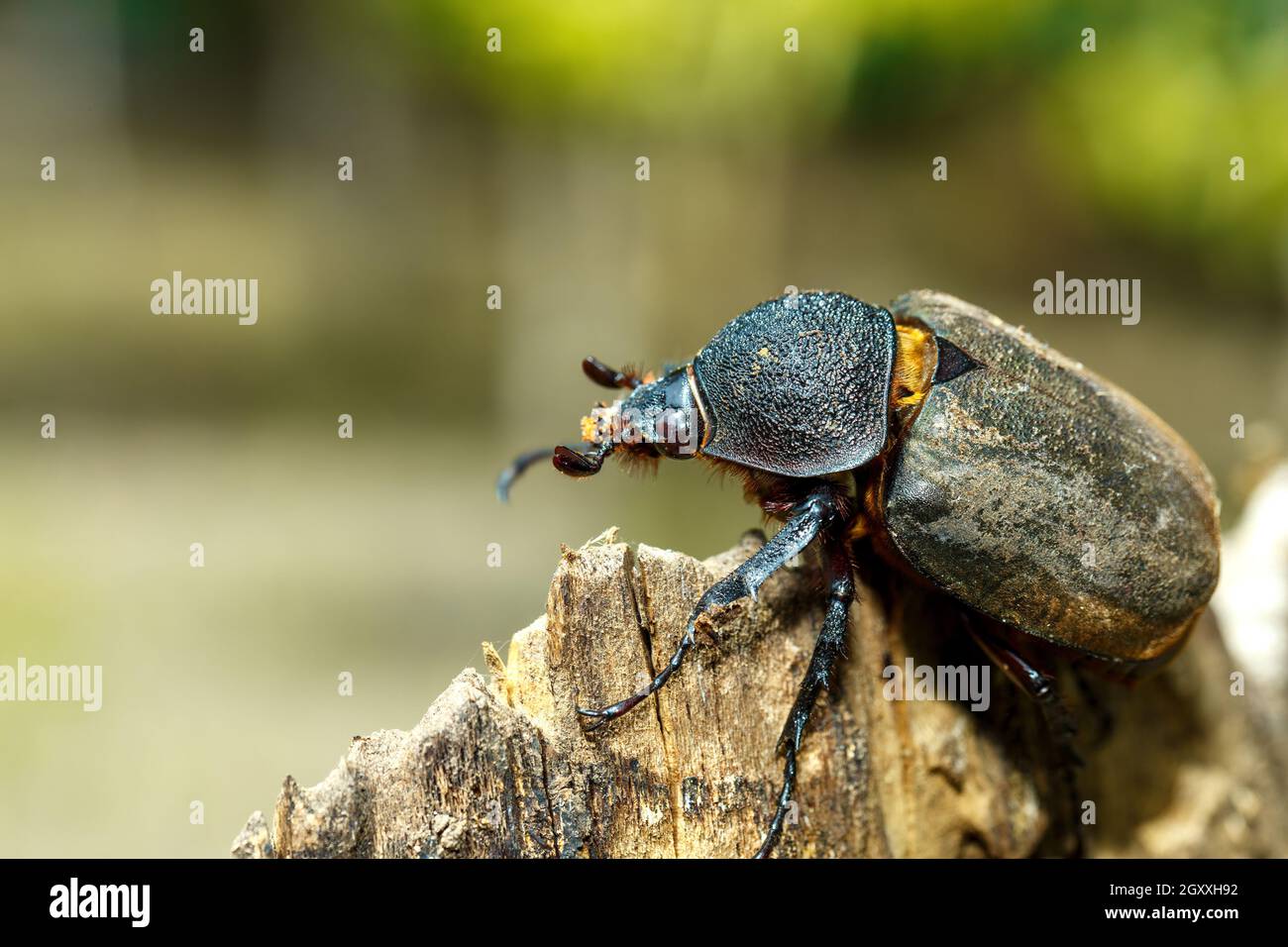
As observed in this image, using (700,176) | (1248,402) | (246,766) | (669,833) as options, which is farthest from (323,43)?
(1248,402)

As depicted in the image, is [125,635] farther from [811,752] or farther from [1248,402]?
[1248,402]

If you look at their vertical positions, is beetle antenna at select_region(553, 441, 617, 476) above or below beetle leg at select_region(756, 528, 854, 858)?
above

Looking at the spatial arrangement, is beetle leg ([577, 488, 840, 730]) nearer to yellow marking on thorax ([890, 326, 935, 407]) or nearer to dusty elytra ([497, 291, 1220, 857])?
dusty elytra ([497, 291, 1220, 857])

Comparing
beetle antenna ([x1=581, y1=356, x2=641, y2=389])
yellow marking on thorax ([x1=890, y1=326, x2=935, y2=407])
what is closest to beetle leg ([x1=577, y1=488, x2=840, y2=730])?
yellow marking on thorax ([x1=890, y1=326, x2=935, y2=407])

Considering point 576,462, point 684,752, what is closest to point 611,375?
point 576,462

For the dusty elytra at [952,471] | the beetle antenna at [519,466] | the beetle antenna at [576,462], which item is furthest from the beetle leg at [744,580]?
the beetle antenna at [519,466]

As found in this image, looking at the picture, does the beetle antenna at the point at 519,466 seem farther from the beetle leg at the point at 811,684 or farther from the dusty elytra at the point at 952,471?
the beetle leg at the point at 811,684
